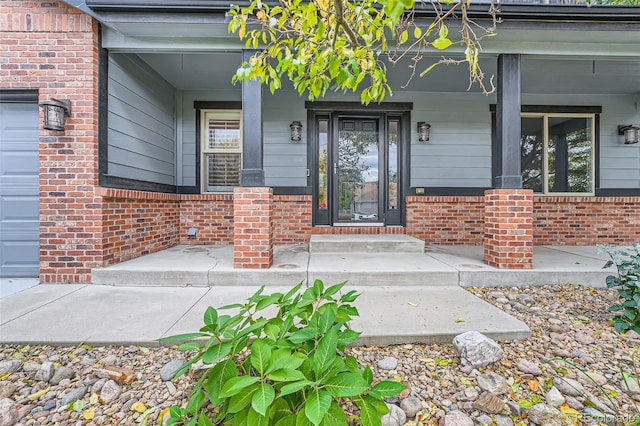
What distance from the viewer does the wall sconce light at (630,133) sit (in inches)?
198

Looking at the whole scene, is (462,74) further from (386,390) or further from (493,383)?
(386,390)

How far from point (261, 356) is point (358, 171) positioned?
441 centimetres

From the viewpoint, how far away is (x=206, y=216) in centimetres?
496

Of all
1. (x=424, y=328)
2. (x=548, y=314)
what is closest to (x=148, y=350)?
(x=424, y=328)

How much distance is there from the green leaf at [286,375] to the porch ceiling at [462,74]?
3710 millimetres

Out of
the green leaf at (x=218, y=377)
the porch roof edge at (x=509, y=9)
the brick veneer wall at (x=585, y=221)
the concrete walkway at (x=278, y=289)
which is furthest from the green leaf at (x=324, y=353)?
the brick veneer wall at (x=585, y=221)

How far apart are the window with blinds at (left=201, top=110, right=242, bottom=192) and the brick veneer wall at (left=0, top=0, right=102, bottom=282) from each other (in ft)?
6.43

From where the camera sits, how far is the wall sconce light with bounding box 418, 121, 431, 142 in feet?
16.3

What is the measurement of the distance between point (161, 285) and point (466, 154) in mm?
5065

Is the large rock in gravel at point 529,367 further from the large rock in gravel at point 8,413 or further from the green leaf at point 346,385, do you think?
the large rock in gravel at point 8,413

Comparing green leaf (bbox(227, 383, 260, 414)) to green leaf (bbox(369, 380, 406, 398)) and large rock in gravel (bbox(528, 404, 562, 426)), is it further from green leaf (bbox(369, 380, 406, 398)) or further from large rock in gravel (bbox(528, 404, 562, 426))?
large rock in gravel (bbox(528, 404, 562, 426))

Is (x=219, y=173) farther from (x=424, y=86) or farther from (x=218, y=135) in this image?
(x=424, y=86)

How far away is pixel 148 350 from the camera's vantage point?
6.20ft

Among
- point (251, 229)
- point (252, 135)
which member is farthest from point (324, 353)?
point (252, 135)
